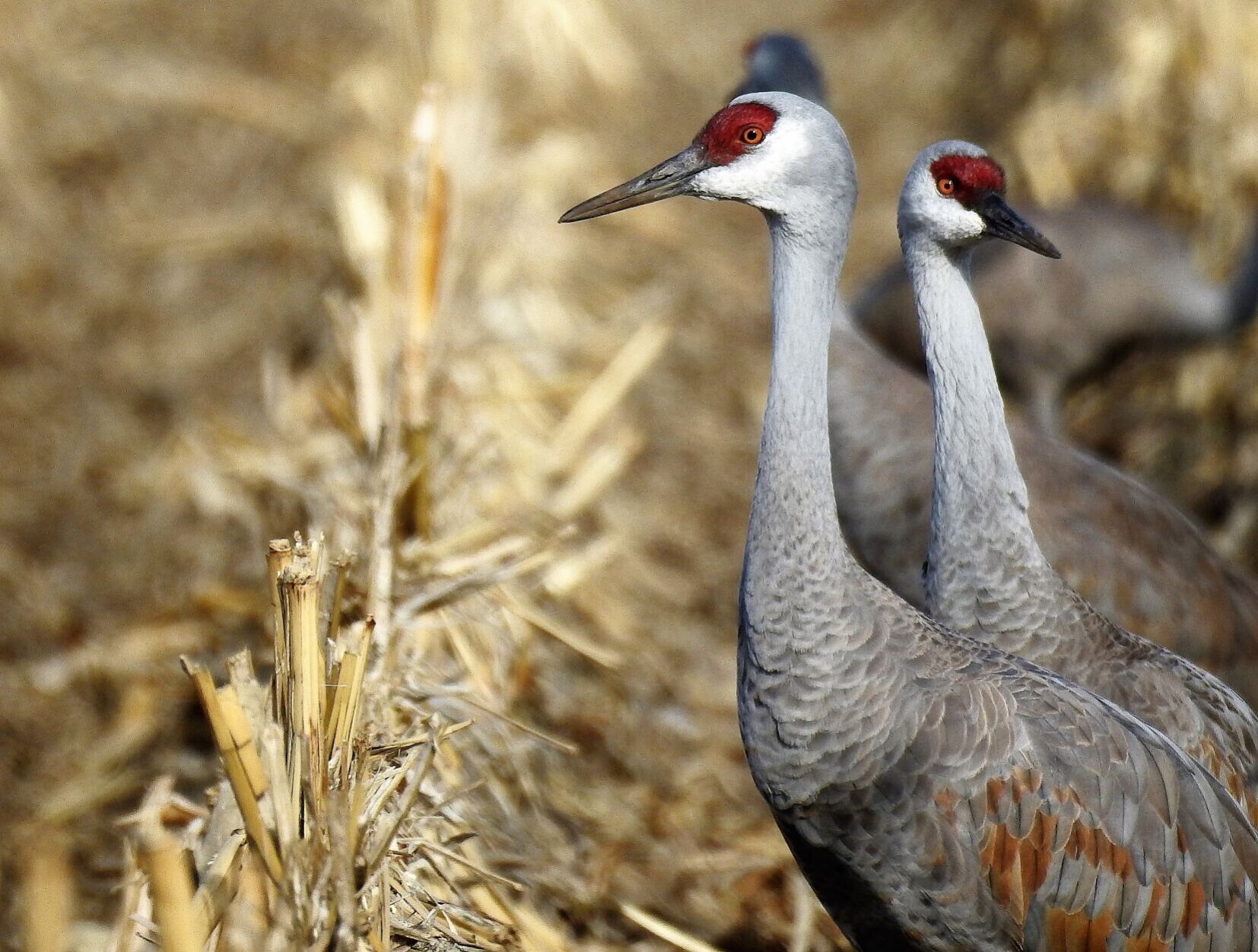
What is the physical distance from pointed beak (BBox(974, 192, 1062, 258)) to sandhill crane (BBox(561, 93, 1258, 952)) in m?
0.40

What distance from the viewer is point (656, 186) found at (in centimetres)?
260

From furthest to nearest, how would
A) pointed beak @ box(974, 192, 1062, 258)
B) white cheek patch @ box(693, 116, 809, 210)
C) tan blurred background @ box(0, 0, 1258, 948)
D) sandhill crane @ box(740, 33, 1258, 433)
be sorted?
sandhill crane @ box(740, 33, 1258, 433) < tan blurred background @ box(0, 0, 1258, 948) < pointed beak @ box(974, 192, 1062, 258) < white cheek patch @ box(693, 116, 809, 210)

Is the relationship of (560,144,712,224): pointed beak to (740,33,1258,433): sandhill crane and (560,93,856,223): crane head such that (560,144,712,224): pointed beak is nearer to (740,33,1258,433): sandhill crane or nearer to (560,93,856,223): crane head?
(560,93,856,223): crane head

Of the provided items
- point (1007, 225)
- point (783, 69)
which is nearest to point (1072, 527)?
point (1007, 225)

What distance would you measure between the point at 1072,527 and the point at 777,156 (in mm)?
1713

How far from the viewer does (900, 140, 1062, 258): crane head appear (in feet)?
9.20

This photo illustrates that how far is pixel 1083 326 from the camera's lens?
18.8ft

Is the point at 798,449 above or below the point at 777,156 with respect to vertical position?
below

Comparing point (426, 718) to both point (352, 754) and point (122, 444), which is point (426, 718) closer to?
point (352, 754)

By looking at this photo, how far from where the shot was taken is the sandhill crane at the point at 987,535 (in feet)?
9.70

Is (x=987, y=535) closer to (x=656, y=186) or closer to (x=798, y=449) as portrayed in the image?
(x=798, y=449)

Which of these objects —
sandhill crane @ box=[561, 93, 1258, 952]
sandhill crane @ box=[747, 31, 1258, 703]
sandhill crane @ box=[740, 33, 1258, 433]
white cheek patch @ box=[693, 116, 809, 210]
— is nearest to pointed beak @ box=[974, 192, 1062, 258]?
sandhill crane @ box=[561, 93, 1258, 952]

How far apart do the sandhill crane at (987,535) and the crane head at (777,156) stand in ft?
1.51

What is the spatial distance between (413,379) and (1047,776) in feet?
6.83
